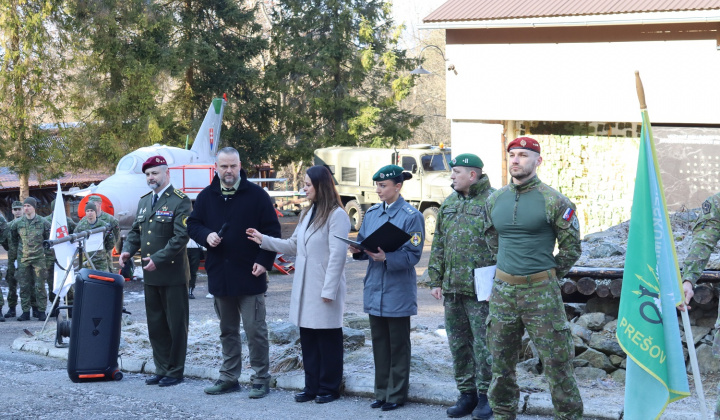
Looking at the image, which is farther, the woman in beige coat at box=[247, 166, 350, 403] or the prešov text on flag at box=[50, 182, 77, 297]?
the prešov text on flag at box=[50, 182, 77, 297]

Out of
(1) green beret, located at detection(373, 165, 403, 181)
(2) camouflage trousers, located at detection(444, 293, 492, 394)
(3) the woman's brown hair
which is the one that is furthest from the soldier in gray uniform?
(2) camouflage trousers, located at detection(444, 293, 492, 394)

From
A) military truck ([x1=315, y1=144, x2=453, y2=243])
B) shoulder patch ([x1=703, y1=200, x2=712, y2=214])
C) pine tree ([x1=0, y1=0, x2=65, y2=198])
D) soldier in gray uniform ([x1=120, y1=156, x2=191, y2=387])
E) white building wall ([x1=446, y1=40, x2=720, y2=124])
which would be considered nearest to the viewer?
shoulder patch ([x1=703, y1=200, x2=712, y2=214])

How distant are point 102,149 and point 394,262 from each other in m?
24.4

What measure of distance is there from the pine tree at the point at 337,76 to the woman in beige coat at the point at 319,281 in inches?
1055

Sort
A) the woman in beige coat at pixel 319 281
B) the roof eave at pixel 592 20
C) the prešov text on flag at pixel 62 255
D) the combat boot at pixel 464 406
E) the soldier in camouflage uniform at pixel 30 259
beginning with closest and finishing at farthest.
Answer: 1. the combat boot at pixel 464 406
2. the woman in beige coat at pixel 319 281
3. the prešov text on flag at pixel 62 255
4. the soldier in camouflage uniform at pixel 30 259
5. the roof eave at pixel 592 20

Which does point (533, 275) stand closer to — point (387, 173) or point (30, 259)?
point (387, 173)

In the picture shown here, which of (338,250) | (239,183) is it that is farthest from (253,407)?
(239,183)

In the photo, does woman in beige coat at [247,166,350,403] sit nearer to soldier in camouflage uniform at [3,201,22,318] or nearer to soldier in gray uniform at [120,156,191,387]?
soldier in gray uniform at [120,156,191,387]

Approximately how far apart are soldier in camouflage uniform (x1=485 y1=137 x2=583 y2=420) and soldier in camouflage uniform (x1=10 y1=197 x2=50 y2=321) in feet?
29.2

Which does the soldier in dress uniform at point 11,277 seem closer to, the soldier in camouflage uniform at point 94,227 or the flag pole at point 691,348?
the soldier in camouflage uniform at point 94,227

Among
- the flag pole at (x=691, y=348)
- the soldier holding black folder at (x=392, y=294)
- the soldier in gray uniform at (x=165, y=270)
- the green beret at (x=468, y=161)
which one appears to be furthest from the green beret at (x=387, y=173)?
the flag pole at (x=691, y=348)

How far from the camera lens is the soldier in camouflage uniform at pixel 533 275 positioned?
5.03 metres

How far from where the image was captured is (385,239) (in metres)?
6.22

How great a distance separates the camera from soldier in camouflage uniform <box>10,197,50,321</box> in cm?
1230
